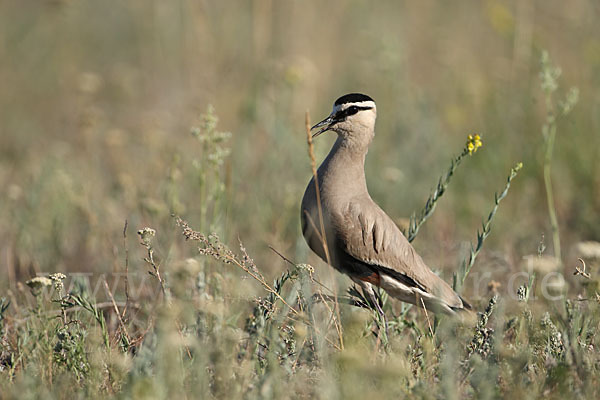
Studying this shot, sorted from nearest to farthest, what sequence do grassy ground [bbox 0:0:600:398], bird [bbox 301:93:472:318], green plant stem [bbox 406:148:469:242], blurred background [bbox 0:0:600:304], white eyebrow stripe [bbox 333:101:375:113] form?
1. grassy ground [bbox 0:0:600:398]
2. green plant stem [bbox 406:148:469:242]
3. bird [bbox 301:93:472:318]
4. white eyebrow stripe [bbox 333:101:375:113]
5. blurred background [bbox 0:0:600:304]

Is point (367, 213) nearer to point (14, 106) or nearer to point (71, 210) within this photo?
point (71, 210)

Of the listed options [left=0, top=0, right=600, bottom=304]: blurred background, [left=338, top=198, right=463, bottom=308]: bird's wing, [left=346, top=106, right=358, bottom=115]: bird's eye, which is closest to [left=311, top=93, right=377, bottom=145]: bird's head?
[left=346, top=106, right=358, bottom=115]: bird's eye

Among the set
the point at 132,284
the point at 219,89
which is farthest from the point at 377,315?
the point at 219,89

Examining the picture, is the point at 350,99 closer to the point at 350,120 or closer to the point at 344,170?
the point at 350,120

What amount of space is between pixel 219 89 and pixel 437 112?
7.47ft

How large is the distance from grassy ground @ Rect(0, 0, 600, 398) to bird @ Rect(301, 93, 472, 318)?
125 millimetres

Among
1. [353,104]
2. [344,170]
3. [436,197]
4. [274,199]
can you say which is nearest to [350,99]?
[353,104]

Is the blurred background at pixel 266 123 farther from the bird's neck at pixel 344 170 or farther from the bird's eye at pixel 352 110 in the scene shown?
the bird's eye at pixel 352 110

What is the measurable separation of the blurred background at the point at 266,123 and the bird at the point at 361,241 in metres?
0.49

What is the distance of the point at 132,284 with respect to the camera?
13.7 ft

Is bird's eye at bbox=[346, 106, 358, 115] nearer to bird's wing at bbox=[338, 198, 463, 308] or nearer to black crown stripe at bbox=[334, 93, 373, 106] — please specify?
black crown stripe at bbox=[334, 93, 373, 106]

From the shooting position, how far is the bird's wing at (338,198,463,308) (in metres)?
3.40

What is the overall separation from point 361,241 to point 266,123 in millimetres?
3136

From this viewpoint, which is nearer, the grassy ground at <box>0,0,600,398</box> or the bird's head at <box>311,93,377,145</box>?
the grassy ground at <box>0,0,600,398</box>
